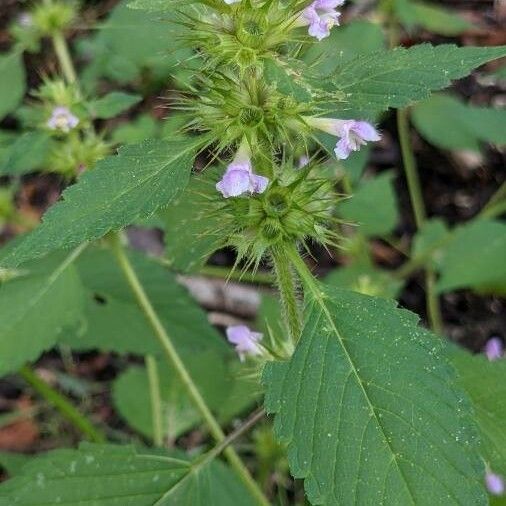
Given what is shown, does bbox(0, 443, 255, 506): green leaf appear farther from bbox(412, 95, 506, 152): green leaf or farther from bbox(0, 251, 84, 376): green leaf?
bbox(412, 95, 506, 152): green leaf

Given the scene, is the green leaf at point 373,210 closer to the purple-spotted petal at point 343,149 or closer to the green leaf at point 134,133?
the green leaf at point 134,133

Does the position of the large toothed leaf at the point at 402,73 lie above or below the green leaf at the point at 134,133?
above

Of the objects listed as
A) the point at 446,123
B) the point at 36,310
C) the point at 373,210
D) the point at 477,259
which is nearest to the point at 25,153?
the point at 36,310

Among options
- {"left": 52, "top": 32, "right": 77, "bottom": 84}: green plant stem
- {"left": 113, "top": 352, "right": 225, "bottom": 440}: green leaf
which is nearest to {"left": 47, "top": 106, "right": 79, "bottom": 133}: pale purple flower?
{"left": 52, "top": 32, "right": 77, "bottom": 84}: green plant stem

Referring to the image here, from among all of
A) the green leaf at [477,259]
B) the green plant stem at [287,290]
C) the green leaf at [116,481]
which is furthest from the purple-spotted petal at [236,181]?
the green leaf at [477,259]

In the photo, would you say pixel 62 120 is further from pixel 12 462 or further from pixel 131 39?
pixel 12 462

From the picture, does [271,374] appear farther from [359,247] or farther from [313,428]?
[359,247]
